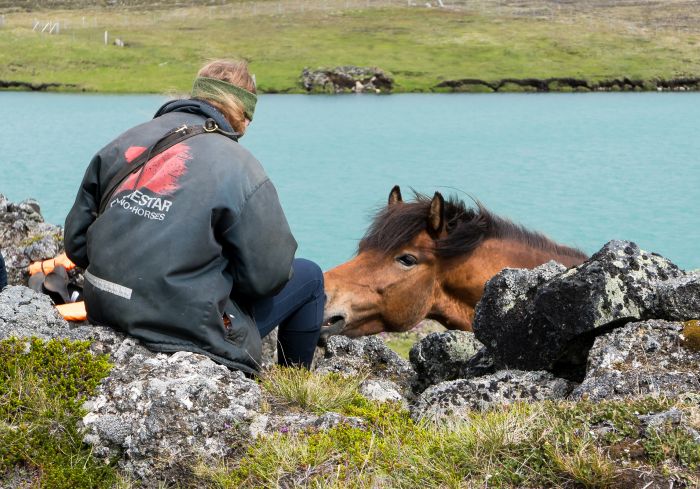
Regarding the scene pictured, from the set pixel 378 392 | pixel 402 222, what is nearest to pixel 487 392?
pixel 378 392

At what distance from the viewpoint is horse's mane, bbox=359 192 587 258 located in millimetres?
9039

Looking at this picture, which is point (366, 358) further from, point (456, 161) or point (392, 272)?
point (456, 161)

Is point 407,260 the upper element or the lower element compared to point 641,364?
lower

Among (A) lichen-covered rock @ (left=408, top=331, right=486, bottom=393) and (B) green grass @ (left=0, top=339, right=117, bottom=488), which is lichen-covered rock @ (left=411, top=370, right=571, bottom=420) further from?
(B) green grass @ (left=0, top=339, right=117, bottom=488)

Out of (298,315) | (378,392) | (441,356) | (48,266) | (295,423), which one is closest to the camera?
(295,423)

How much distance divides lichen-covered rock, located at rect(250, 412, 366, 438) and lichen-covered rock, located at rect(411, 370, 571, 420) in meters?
0.72

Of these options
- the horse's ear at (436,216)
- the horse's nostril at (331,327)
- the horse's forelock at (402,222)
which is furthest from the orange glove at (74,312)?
the horse's ear at (436,216)

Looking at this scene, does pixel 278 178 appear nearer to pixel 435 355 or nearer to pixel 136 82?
pixel 435 355

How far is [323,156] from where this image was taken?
44469 millimetres

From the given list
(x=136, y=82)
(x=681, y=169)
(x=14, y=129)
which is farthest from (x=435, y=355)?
(x=136, y=82)

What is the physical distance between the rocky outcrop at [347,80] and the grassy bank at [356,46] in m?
1.64

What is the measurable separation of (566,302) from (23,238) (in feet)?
38.6

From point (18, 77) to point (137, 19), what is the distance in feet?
220

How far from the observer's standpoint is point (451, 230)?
9133mm
